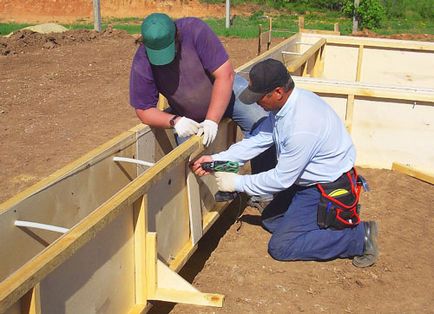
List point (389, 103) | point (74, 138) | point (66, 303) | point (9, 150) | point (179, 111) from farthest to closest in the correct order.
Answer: point (74, 138), point (9, 150), point (389, 103), point (179, 111), point (66, 303)

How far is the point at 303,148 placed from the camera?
4.12 meters

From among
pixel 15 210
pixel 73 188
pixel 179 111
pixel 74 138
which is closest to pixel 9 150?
pixel 74 138

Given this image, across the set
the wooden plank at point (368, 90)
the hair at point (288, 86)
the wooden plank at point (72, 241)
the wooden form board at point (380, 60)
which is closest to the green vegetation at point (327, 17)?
the wooden form board at point (380, 60)

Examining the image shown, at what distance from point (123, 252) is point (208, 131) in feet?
4.52

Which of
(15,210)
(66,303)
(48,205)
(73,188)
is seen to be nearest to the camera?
(66,303)

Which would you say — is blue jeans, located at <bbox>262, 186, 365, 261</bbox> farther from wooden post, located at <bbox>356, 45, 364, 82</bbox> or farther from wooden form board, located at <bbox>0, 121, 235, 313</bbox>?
wooden post, located at <bbox>356, 45, 364, 82</bbox>

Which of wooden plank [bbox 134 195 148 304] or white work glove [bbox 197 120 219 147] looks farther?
white work glove [bbox 197 120 219 147]

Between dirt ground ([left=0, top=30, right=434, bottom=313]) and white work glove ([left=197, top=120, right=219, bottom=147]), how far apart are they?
3.02 ft

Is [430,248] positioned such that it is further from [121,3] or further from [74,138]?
[121,3]

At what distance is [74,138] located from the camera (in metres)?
8.23

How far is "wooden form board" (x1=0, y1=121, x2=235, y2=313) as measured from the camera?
2451 mm

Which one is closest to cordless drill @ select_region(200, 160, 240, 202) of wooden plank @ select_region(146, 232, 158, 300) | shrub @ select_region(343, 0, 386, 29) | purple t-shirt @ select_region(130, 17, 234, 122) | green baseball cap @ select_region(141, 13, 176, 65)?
purple t-shirt @ select_region(130, 17, 234, 122)

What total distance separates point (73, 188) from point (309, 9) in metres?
36.9

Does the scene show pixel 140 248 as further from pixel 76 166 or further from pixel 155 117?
pixel 155 117
